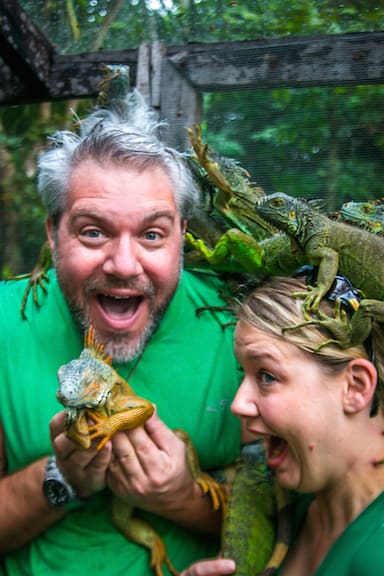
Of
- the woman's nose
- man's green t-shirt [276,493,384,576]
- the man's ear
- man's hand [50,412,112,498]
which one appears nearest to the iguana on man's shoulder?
the man's ear

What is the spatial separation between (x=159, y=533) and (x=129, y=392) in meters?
0.54

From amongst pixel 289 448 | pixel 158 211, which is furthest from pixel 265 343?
pixel 158 211

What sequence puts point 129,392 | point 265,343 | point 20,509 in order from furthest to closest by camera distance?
1. point 20,509
2. point 129,392
3. point 265,343

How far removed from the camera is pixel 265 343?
A: 1916 mm

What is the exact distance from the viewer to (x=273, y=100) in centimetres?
281

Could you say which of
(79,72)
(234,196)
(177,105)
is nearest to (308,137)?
(234,196)

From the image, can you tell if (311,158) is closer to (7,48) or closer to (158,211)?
(158,211)

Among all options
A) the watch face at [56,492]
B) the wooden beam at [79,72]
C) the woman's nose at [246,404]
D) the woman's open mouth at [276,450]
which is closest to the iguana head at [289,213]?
the woman's nose at [246,404]

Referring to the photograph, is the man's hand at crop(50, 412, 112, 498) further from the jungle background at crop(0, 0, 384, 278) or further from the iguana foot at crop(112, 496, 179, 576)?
the jungle background at crop(0, 0, 384, 278)

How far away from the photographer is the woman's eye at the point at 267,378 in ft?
6.30

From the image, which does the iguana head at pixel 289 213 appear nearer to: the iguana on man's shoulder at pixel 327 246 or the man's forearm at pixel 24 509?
the iguana on man's shoulder at pixel 327 246

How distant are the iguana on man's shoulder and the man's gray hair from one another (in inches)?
17.7

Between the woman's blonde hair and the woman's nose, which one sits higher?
the woman's blonde hair

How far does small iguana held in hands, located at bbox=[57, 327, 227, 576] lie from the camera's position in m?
1.95
